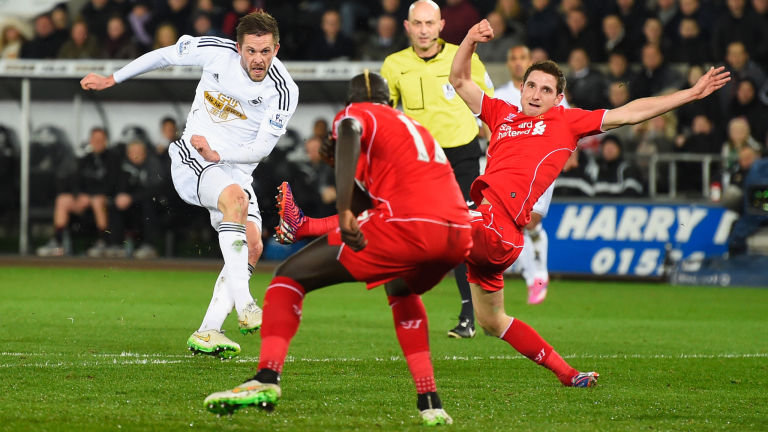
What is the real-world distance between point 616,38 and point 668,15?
1.02 m

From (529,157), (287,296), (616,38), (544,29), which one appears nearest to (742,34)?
(616,38)

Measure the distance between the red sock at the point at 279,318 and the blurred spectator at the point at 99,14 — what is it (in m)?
15.6

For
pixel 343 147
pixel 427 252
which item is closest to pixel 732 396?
pixel 427 252

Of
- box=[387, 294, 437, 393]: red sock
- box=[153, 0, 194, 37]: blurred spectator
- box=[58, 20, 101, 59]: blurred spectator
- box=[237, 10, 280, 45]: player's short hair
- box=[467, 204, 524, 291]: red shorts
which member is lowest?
box=[387, 294, 437, 393]: red sock

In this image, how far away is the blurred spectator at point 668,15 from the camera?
58.8ft

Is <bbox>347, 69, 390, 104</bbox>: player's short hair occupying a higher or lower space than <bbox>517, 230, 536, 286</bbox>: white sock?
higher

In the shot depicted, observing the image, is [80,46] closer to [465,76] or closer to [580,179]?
[580,179]

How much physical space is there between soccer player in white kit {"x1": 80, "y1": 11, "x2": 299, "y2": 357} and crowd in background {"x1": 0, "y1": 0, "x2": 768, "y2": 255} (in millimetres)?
7755

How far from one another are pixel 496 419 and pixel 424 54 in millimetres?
4453

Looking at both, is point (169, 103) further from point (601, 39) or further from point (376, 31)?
point (601, 39)

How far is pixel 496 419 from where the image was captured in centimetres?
564

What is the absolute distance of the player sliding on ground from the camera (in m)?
6.59

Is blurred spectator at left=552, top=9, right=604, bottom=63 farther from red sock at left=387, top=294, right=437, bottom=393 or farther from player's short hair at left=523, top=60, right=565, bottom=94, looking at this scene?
red sock at left=387, top=294, right=437, bottom=393

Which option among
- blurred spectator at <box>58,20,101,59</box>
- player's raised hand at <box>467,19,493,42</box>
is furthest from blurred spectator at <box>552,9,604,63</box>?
player's raised hand at <box>467,19,493,42</box>
